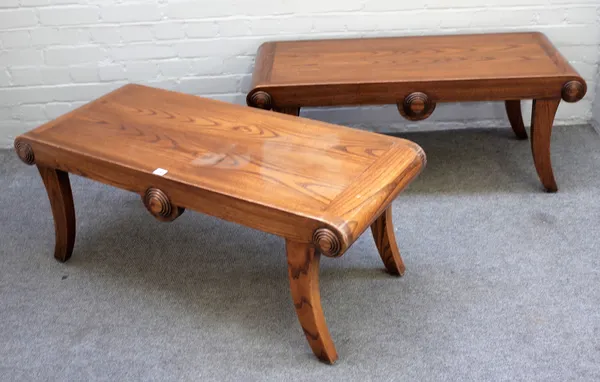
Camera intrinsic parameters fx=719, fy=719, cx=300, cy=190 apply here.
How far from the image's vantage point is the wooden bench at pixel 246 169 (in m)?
1.59

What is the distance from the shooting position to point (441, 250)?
2.12 m

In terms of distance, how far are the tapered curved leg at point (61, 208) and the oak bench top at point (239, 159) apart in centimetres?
6

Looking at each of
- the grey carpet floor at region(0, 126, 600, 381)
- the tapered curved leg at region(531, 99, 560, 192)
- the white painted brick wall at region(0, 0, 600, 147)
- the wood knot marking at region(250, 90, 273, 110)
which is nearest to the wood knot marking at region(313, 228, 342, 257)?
the grey carpet floor at region(0, 126, 600, 381)

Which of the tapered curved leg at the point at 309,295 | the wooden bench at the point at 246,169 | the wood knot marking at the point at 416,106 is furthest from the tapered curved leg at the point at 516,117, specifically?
the tapered curved leg at the point at 309,295

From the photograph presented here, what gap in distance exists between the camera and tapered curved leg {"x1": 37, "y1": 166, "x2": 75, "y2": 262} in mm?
2002

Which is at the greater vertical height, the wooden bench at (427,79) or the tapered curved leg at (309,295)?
the wooden bench at (427,79)

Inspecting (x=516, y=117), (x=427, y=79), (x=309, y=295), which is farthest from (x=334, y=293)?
(x=516, y=117)

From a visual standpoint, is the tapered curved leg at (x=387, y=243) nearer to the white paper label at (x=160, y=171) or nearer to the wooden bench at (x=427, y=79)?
the wooden bench at (x=427, y=79)

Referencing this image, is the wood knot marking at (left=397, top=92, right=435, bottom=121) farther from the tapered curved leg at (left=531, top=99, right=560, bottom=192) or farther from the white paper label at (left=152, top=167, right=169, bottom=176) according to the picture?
the white paper label at (left=152, top=167, right=169, bottom=176)

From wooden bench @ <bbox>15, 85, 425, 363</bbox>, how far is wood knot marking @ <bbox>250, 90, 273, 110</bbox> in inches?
6.4

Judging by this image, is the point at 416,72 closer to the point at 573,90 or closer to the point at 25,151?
the point at 573,90

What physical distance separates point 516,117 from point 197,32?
1223 millimetres

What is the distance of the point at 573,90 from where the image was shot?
2.20 m

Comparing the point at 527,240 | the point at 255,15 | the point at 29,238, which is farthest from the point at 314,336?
the point at 255,15
